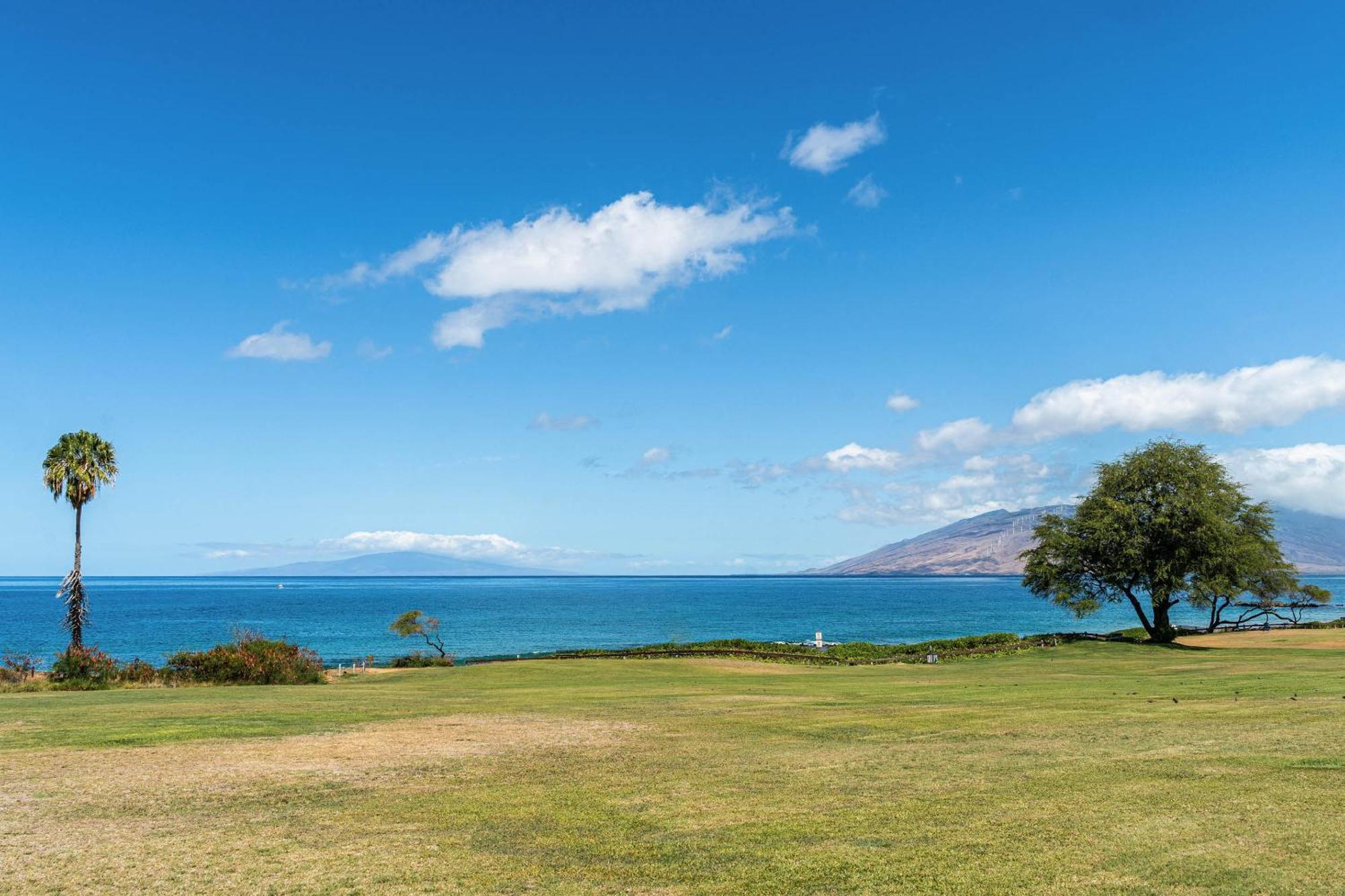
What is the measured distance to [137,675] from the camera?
38406mm

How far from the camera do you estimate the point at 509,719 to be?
2278 cm

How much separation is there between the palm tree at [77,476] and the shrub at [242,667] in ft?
40.9

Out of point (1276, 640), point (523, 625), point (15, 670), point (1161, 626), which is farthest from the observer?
point (523, 625)

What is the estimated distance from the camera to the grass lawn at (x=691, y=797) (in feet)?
30.8

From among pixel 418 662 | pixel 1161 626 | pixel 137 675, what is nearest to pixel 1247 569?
pixel 1161 626

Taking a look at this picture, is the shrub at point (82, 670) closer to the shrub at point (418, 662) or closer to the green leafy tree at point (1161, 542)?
the shrub at point (418, 662)

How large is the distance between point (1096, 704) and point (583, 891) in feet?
58.3

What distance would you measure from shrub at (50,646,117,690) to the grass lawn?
12.2m

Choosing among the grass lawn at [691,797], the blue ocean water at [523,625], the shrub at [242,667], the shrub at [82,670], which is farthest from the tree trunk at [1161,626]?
the shrub at [82,670]

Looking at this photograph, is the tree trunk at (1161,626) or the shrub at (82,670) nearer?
the shrub at (82,670)

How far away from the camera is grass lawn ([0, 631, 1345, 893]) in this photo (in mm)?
9383

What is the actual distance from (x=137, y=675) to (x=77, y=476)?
1572 centimetres

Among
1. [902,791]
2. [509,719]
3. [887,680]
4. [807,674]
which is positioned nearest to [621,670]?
[807,674]

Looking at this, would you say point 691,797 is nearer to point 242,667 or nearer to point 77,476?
point 242,667
